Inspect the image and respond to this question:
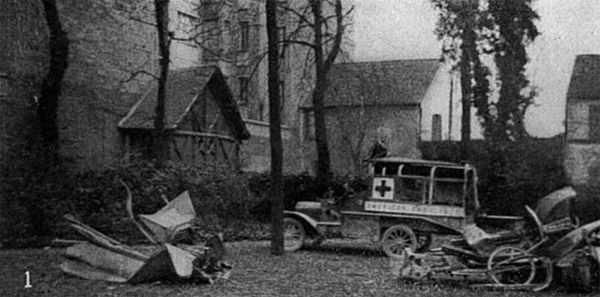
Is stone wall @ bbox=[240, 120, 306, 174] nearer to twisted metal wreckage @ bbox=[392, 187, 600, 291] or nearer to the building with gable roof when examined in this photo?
Answer: the building with gable roof

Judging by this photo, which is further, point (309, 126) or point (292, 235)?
point (309, 126)

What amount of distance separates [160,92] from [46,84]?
321cm

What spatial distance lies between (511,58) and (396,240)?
63.9ft

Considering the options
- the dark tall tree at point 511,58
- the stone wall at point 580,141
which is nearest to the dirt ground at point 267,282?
the dark tall tree at point 511,58

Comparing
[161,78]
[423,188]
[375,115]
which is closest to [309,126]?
[375,115]

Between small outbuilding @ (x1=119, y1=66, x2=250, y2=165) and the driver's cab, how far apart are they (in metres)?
9.01

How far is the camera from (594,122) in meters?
38.4

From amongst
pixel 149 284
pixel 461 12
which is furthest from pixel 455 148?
pixel 149 284

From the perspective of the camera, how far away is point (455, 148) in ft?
113

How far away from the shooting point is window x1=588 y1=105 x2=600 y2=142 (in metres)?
38.2

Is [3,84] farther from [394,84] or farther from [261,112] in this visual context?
[394,84]

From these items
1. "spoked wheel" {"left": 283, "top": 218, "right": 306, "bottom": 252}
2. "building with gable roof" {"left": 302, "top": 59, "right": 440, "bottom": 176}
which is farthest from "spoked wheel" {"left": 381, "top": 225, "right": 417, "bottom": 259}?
"building with gable roof" {"left": 302, "top": 59, "right": 440, "bottom": 176}

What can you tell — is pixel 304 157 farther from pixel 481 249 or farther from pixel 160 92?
pixel 481 249

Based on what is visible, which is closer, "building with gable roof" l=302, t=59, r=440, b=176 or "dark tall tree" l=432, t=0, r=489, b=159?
"dark tall tree" l=432, t=0, r=489, b=159
